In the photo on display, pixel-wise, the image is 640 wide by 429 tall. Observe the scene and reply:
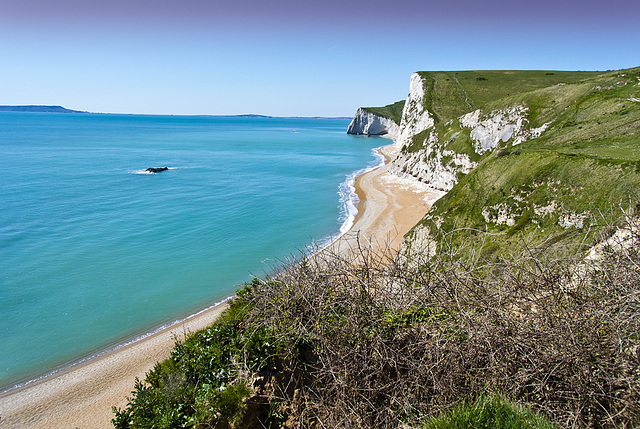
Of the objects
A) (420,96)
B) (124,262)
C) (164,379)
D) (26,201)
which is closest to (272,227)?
(124,262)

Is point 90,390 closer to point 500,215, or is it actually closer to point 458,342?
point 458,342

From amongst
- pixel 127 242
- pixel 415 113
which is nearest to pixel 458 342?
pixel 127 242

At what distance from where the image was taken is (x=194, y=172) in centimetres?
6125

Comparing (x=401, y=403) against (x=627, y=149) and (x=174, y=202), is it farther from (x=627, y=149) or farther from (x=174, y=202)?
(x=174, y=202)

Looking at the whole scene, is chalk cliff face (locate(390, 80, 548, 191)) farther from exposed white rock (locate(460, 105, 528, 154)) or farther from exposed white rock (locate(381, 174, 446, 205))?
exposed white rock (locate(381, 174, 446, 205))

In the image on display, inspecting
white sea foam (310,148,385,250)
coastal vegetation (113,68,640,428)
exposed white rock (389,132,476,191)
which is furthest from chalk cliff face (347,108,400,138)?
coastal vegetation (113,68,640,428)

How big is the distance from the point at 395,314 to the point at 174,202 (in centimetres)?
3973

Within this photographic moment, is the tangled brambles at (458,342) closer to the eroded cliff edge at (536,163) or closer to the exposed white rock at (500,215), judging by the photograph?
the eroded cliff edge at (536,163)

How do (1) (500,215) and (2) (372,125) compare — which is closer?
(1) (500,215)

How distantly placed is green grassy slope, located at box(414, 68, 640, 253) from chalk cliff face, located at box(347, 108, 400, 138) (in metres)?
124

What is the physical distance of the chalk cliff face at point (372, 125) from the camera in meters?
150

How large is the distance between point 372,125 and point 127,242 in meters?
138

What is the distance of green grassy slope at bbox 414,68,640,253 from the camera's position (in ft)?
48.2

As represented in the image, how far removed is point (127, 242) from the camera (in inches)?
1134
